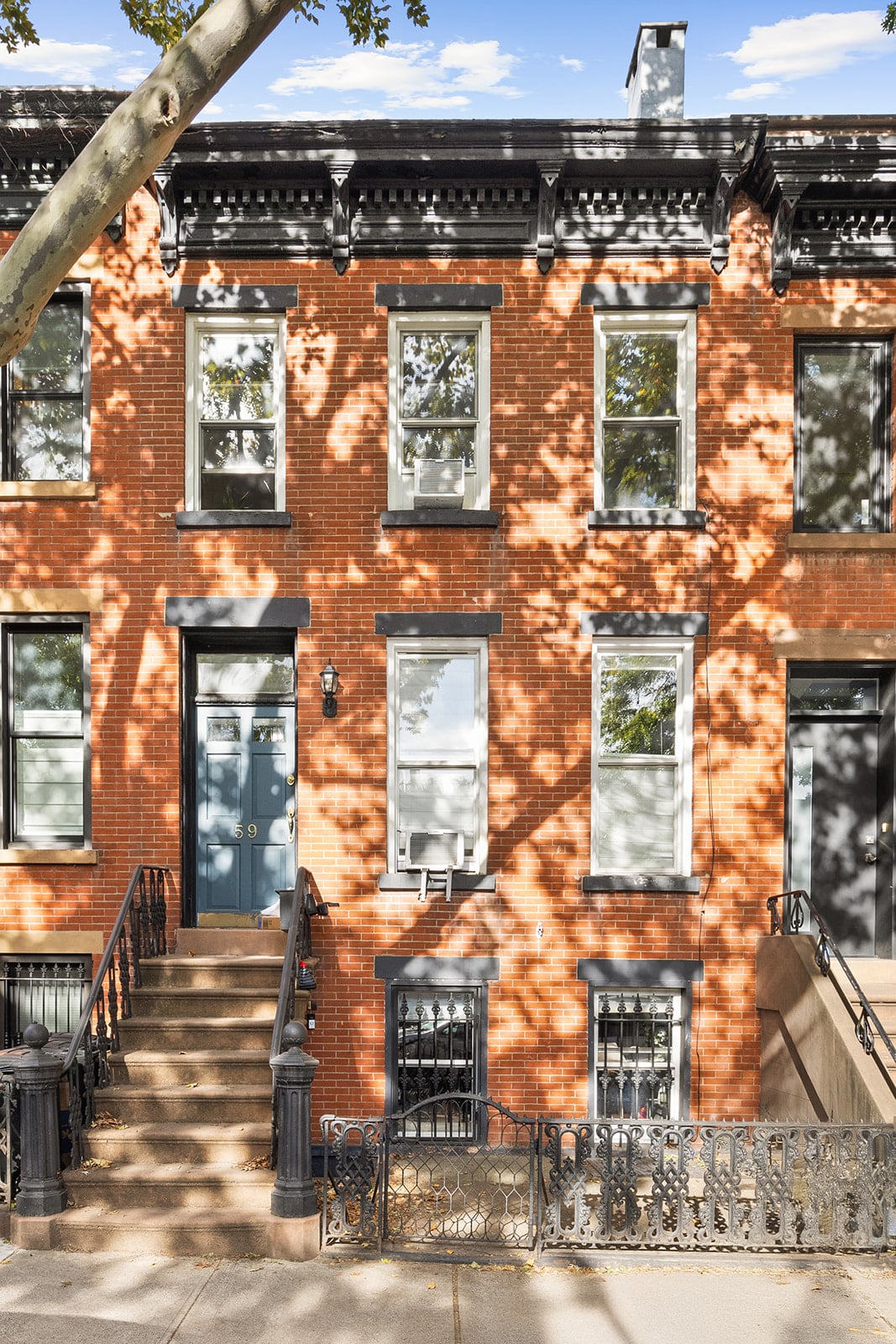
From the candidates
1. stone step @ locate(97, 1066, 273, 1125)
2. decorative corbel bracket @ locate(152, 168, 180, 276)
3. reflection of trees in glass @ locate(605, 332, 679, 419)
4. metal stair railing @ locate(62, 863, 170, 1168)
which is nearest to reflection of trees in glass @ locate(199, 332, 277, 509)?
decorative corbel bracket @ locate(152, 168, 180, 276)

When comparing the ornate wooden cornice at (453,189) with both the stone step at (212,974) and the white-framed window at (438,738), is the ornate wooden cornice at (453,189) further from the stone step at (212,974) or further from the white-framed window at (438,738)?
the stone step at (212,974)

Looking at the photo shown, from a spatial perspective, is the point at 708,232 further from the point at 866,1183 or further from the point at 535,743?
the point at 866,1183

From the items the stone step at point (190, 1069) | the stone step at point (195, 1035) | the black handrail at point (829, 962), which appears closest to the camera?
the black handrail at point (829, 962)

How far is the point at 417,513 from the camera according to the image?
9.26 meters

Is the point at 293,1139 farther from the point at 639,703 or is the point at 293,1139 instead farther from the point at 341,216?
the point at 341,216

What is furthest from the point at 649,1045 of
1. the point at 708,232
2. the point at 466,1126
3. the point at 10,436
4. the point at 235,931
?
the point at 10,436

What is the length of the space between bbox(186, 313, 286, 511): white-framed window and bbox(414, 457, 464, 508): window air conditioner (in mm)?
1392

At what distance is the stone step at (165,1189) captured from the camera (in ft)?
23.1

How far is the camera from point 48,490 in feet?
30.5

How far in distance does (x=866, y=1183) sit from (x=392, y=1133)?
12.4 ft

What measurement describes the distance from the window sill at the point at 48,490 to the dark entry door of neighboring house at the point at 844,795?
6.88 metres

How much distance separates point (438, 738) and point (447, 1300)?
15.1 feet

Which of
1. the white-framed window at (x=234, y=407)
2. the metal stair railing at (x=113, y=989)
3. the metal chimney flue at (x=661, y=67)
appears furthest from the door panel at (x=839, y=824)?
the metal chimney flue at (x=661, y=67)

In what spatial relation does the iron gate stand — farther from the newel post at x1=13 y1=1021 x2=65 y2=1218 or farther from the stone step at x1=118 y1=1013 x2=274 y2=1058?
the newel post at x1=13 y1=1021 x2=65 y2=1218
